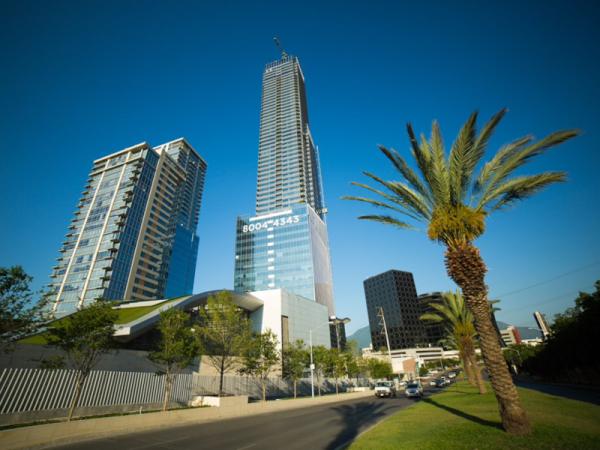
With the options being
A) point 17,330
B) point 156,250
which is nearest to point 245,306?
point 17,330

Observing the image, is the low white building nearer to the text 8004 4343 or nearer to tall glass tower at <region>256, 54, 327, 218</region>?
the text 8004 4343

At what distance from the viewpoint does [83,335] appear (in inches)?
583

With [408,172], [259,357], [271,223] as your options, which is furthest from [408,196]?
[271,223]

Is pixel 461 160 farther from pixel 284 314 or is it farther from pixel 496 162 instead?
pixel 284 314

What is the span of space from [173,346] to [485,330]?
1894cm

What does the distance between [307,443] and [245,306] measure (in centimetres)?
3870

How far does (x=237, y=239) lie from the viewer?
356ft

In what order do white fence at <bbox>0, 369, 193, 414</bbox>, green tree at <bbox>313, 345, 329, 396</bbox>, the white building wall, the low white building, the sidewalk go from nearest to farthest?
1. the sidewalk
2. white fence at <bbox>0, 369, 193, 414</bbox>
3. the low white building
4. green tree at <bbox>313, 345, 329, 396</bbox>
5. the white building wall

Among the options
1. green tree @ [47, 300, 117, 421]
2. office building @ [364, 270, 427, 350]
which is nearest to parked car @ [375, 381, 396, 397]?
green tree @ [47, 300, 117, 421]

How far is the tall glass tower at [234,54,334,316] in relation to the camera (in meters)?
96.0

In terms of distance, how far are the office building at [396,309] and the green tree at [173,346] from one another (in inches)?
6111

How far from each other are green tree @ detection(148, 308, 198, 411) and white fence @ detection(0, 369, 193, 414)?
1.35 metres

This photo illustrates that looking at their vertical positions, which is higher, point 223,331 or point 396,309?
point 396,309

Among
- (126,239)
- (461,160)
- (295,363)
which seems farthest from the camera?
(126,239)
